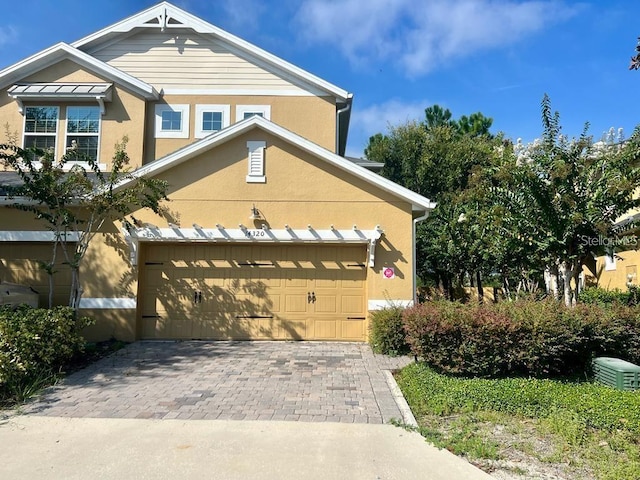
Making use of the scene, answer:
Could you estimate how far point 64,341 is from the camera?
816 centimetres

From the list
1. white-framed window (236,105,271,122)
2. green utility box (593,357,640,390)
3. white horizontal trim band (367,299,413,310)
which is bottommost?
green utility box (593,357,640,390)

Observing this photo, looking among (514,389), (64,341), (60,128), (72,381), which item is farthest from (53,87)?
(514,389)

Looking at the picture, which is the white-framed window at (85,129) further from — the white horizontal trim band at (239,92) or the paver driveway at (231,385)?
the paver driveway at (231,385)

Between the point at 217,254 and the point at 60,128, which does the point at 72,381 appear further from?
the point at 60,128

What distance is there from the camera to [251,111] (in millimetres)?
14203

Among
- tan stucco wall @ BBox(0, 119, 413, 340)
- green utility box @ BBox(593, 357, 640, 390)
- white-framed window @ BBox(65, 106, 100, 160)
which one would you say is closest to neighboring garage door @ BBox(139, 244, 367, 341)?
tan stucco wall @ BBox(0, 119, 413, 340)

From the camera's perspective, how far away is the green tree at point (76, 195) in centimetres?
923

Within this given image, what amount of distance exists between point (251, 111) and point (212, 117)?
1.22 m

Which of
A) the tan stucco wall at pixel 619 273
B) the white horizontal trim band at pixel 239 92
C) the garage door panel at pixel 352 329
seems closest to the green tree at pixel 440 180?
the tan stucco wall at pixel 619 273

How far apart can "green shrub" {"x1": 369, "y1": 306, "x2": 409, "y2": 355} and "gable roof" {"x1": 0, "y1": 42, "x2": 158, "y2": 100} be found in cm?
968

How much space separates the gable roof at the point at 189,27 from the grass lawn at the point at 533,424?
10.1m

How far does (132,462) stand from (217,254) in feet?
23.0

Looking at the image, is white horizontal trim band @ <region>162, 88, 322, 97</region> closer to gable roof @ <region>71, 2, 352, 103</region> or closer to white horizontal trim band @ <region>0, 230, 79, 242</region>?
gable roof @ <region>71, 2, 352, 103</region>

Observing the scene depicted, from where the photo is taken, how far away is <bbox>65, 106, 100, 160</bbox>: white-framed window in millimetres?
13547
